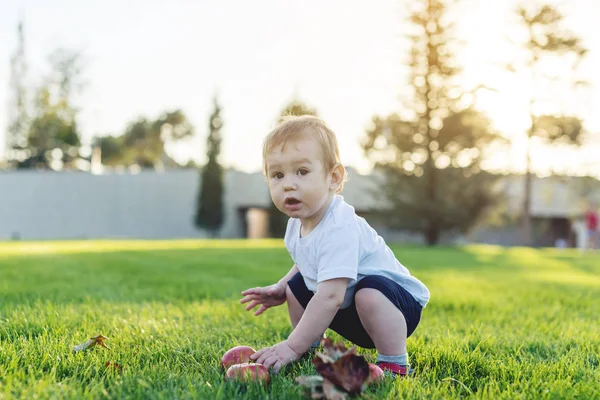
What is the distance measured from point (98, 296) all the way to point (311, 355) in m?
2.55

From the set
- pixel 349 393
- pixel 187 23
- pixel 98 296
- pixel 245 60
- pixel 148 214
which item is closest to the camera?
pixel 349 393

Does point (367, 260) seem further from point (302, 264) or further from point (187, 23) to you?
point (187, 23)

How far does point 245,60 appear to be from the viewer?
80.6 feet

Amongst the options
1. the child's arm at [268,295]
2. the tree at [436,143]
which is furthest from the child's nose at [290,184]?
the tree at [436,143]

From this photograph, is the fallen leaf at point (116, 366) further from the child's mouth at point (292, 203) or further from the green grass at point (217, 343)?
the child's mouth at point (292, 203)

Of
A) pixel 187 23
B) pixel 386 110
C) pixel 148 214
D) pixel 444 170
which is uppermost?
pixel 187 23

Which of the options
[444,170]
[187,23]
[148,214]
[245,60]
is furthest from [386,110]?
[148,214]

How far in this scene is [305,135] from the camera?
2.20 metres

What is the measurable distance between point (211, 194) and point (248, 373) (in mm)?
27639

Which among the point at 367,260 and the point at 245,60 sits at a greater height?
the point at 245,60

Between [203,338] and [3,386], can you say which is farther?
[203,338]

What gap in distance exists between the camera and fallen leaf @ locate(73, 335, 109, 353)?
233 cm

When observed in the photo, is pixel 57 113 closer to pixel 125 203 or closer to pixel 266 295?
pixel 125 203

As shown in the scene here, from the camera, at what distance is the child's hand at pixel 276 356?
6.81 ft
